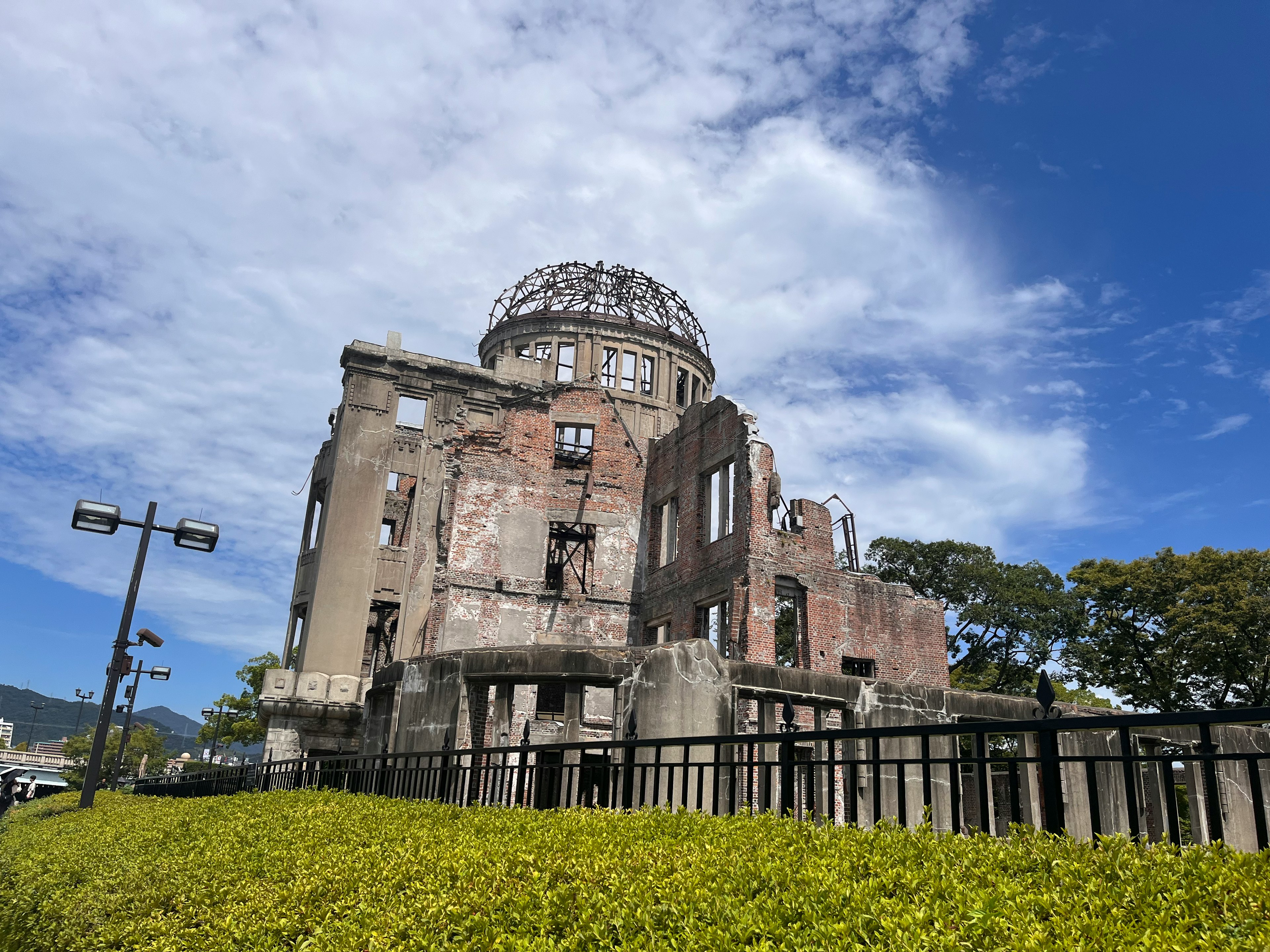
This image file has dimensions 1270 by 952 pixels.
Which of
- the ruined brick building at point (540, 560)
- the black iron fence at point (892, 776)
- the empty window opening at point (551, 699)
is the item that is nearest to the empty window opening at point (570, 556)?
the ruined brick building at point (540, 560)

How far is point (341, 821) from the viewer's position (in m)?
6.40

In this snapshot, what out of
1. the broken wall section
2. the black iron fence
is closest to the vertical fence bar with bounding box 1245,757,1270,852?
the black iron fence

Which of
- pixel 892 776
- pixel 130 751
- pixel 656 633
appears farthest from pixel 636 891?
pixel 130 751

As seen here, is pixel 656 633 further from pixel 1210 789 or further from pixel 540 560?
pixel 1210 789

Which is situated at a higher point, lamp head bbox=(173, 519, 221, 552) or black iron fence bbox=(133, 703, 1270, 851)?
lamp head bbox=(173, 519, 221, 552)

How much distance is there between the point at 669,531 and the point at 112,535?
16.9 m

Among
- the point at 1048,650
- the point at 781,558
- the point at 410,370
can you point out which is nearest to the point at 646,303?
the point at 410,370

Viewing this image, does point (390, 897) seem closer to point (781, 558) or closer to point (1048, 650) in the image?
point (781, 558)

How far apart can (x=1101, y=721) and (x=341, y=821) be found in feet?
16.5

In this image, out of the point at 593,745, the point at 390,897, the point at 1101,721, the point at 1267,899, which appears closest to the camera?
the point at 1267,899

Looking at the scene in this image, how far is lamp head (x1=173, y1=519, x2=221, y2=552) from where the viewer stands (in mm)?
15148

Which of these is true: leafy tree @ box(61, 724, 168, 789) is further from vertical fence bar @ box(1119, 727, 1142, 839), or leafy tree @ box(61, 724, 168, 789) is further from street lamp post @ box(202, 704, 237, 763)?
vertical fence bar @ box(1119, 727, 1142, 839)

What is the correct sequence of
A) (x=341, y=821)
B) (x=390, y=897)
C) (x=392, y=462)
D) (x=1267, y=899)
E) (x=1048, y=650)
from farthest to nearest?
(x=1048, y=650) → (x=392, y=462) → (x=341, y=821) → (x=390, y=897) → (x=1267, y=899)

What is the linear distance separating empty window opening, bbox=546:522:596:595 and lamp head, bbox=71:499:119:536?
1487 cm
